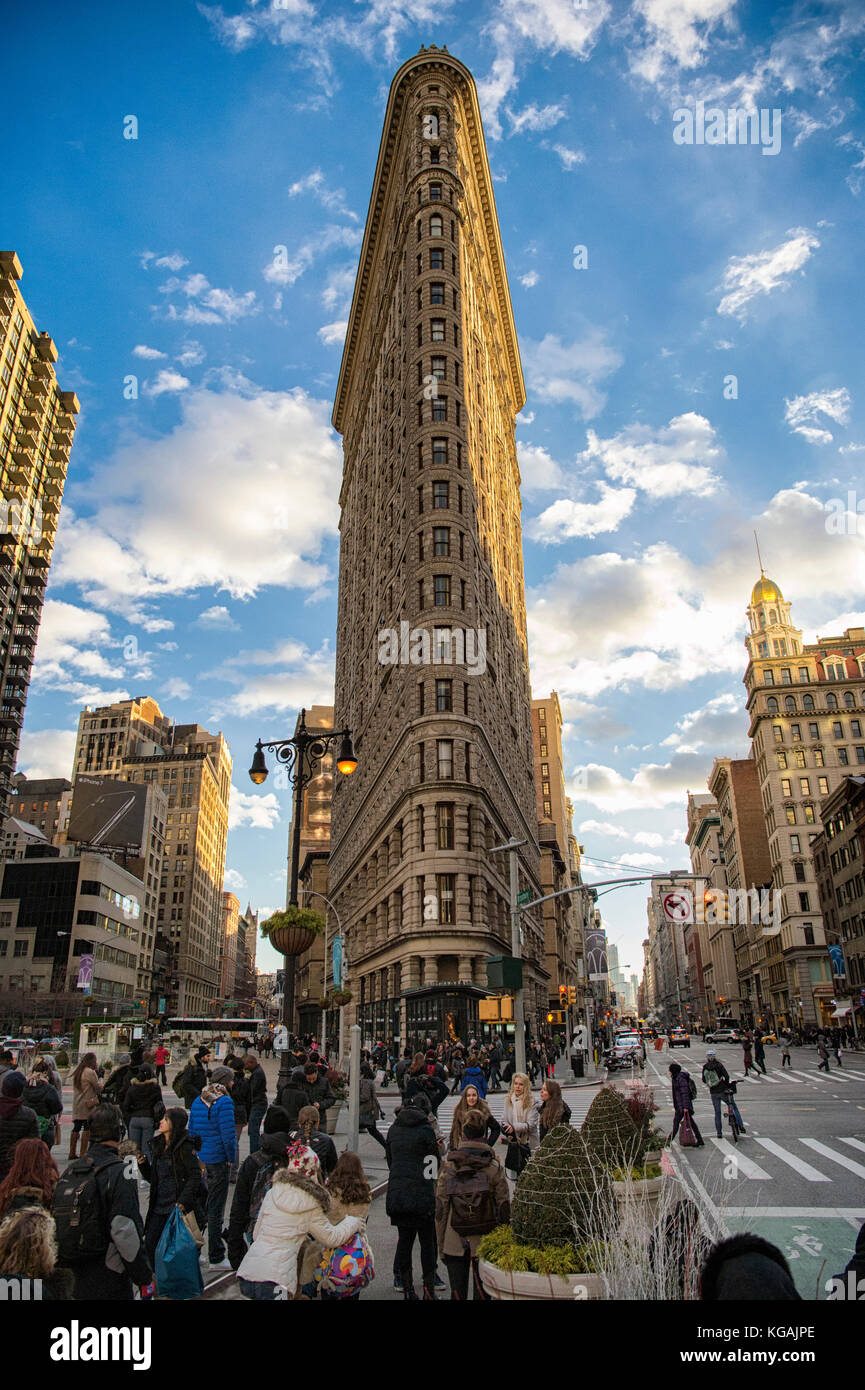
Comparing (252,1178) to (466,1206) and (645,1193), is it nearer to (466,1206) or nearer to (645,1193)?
(466,1206)

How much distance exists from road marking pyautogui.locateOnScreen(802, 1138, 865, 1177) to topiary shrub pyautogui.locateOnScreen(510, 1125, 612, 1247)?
11.3m

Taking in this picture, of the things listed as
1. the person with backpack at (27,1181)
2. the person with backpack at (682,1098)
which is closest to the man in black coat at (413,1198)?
the person with backpack at (27,1181)

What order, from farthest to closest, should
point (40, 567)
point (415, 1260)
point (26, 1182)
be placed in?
point (40, 567), point (415, 1260), point (26, 1182)

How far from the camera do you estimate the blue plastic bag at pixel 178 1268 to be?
6680 mm

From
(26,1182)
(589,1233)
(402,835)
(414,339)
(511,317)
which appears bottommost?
(589,1233)

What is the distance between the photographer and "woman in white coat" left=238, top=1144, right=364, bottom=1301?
5.69 metres

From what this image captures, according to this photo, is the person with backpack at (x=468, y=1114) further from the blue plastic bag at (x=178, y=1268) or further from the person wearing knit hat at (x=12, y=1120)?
the person wearing knit hat at (x=12, y=1120)

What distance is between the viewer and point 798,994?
9169 cm

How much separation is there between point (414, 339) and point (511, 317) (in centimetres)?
3950

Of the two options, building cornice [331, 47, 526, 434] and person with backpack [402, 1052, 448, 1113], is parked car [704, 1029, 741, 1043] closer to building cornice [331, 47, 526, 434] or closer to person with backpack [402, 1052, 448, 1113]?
person with backpack [402, 1052, 448, 1113]

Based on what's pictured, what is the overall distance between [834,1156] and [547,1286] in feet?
46.3
